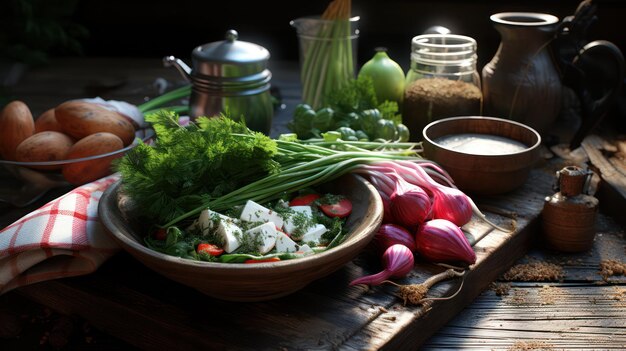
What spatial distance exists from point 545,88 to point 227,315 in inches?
44.6

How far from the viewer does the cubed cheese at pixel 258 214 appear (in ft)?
4.40

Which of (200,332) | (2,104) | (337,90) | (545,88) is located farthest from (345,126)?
(2,104)

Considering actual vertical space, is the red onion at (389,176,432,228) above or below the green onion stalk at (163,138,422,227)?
below

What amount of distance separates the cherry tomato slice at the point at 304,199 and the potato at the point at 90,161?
481 millimetres

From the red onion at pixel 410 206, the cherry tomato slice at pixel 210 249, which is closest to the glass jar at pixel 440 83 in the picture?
the red onion at pixel 410 206

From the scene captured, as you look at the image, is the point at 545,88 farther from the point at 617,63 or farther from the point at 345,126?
the point at 345,126

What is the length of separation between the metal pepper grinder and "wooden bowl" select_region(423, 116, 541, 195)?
0.11 meters

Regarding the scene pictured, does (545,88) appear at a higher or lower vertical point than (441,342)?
higher

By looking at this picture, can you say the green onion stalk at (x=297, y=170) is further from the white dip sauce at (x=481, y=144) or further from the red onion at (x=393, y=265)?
the red onion at (x=393, y=265)

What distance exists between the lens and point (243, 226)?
132 cm

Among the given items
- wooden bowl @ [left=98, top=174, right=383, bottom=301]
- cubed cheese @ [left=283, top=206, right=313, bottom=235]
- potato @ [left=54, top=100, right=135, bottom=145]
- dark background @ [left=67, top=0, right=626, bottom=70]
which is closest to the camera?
wooden bowl @ [left=98, top=174, right=383, bottom=301]

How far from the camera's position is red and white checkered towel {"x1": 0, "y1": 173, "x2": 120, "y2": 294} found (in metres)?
1.32

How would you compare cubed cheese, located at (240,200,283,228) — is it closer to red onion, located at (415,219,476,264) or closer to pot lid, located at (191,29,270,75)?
red onion, located at (415,219,476,264)

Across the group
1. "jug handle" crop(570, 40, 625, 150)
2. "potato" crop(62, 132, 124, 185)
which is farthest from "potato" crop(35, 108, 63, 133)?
"jug handle" crop(570, 40, 625, 150)
